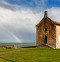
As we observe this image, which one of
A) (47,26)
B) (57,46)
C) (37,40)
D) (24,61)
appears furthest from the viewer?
(37,40)

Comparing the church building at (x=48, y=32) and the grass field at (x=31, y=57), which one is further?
the church building at (x=48, y=32)

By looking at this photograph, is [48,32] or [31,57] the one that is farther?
[48,32]

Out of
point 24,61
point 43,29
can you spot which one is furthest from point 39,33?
point 24,61

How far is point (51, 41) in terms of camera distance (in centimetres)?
4059

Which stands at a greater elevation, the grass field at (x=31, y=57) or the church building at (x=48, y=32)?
the church building at (x=48, y=32)

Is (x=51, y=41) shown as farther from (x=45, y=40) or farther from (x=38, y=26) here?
(x=38, y=26)

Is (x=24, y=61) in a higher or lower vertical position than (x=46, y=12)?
lower

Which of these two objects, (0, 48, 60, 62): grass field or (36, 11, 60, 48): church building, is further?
(36, 11, 60, 48): church building

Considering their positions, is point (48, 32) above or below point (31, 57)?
above

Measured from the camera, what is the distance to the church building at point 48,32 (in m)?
39.9

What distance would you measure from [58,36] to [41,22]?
8.14 m

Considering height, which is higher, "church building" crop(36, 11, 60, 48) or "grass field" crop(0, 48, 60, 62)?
"church building" crop(36, 11, 60, 48)

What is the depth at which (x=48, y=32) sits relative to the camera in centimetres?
4206

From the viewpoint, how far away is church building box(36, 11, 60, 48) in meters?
39.9
